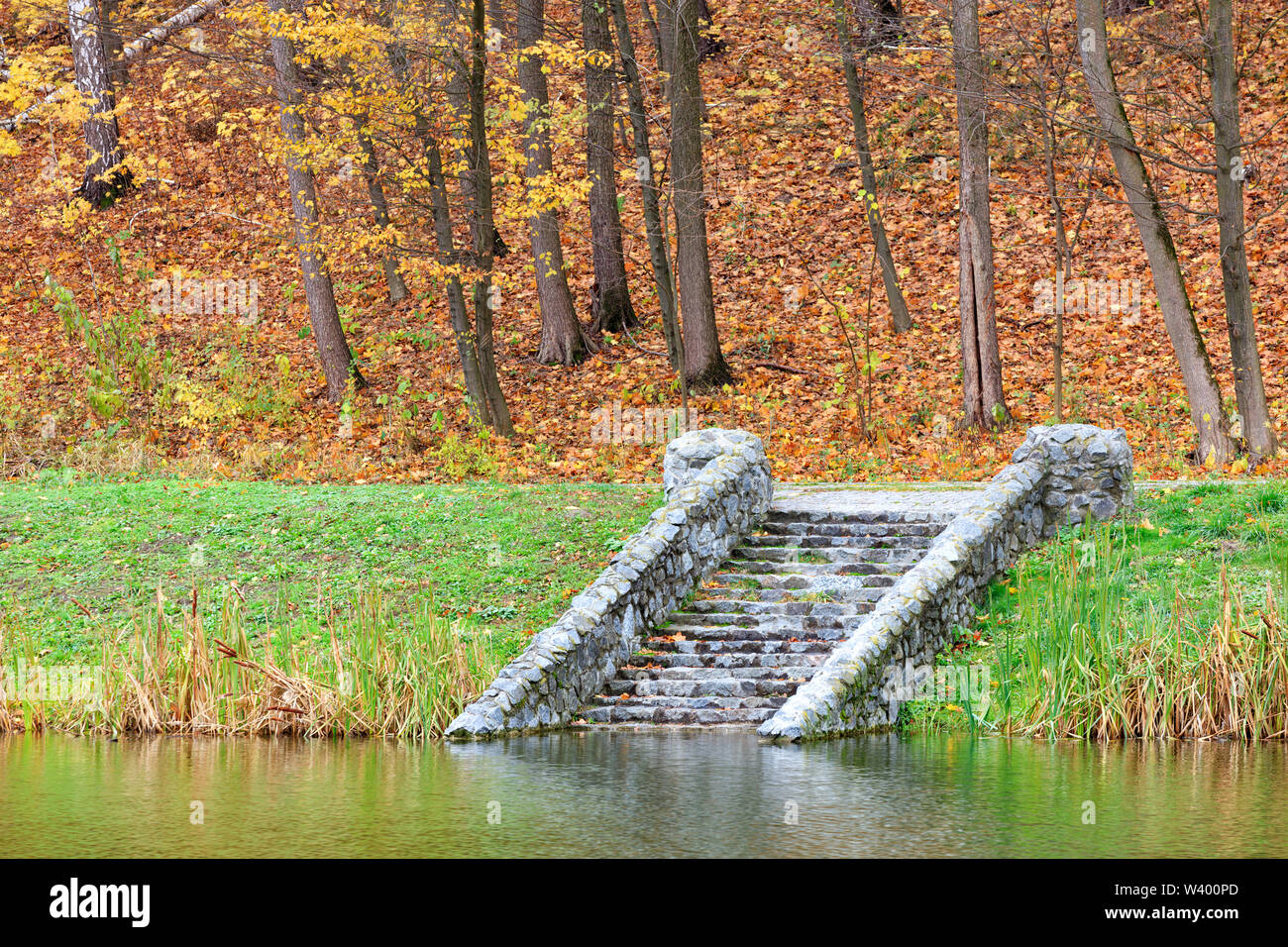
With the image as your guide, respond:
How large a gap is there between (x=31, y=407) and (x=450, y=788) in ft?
55.7

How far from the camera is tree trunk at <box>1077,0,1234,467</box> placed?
1570 centimetres

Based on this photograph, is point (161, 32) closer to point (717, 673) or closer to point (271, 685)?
point (271, 685)

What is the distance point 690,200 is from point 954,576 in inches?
381

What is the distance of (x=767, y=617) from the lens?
36.6ft

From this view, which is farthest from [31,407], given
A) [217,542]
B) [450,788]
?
[450,788]

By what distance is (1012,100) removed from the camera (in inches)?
595

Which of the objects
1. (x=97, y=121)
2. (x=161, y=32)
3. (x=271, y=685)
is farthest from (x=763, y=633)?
(x=161, y=32)

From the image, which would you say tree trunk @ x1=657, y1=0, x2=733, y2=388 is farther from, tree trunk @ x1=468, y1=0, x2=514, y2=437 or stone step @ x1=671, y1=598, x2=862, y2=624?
stone step @ x1=671, y1=598, x2=862, y2=624

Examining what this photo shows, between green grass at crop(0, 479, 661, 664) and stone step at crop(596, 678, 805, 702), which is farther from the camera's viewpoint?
green grass at crop(0, 479, 661, 664)

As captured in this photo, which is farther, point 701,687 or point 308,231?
point 308,231

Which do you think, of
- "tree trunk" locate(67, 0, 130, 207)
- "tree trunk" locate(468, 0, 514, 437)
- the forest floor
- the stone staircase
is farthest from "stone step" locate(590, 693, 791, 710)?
"tree trunk" locate(67, 0, 130, 207)

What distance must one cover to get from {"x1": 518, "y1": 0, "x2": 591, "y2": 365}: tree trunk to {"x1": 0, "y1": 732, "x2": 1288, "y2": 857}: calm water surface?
12422 millimetres

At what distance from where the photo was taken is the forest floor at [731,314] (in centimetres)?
1838

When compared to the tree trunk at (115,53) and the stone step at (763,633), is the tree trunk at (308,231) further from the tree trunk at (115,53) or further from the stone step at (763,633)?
the tree trunk at (115,53)
